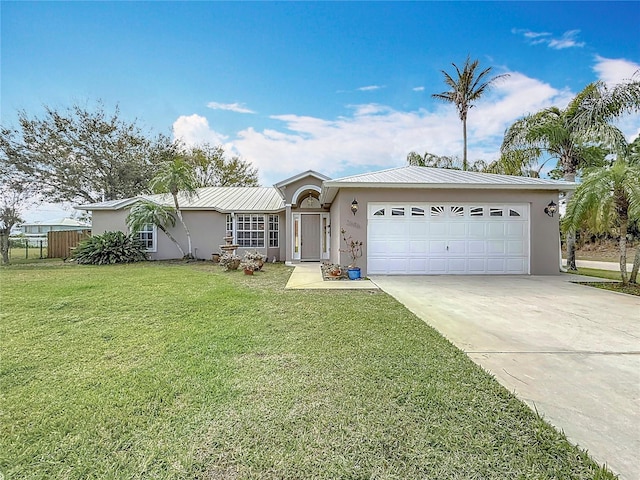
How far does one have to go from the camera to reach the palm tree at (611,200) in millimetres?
8234

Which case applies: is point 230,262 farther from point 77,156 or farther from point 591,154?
point 77,156

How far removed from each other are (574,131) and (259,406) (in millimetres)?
14951

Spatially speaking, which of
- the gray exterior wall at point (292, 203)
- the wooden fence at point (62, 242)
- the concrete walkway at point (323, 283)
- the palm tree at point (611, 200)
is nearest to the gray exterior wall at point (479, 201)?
the concrete walkway at point (323, 283)

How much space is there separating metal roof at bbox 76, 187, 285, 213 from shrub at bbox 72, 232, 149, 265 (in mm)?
1744

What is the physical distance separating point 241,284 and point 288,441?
7.08 metres

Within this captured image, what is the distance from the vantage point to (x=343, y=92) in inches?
650

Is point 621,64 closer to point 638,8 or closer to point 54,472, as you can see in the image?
point 638,8

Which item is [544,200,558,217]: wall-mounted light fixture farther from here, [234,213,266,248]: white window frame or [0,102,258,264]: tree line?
[0,102,258,264]: tree line

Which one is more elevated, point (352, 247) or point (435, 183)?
point (435, 183)

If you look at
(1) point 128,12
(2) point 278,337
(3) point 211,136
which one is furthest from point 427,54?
(3) point 211,136

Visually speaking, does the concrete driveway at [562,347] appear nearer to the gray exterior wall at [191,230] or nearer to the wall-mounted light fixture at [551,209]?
the wall-mounted light fixture at [551,209]

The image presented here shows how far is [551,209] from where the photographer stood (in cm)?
1063

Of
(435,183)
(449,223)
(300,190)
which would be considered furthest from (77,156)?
(449,223)

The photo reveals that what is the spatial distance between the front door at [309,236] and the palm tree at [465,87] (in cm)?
1152
